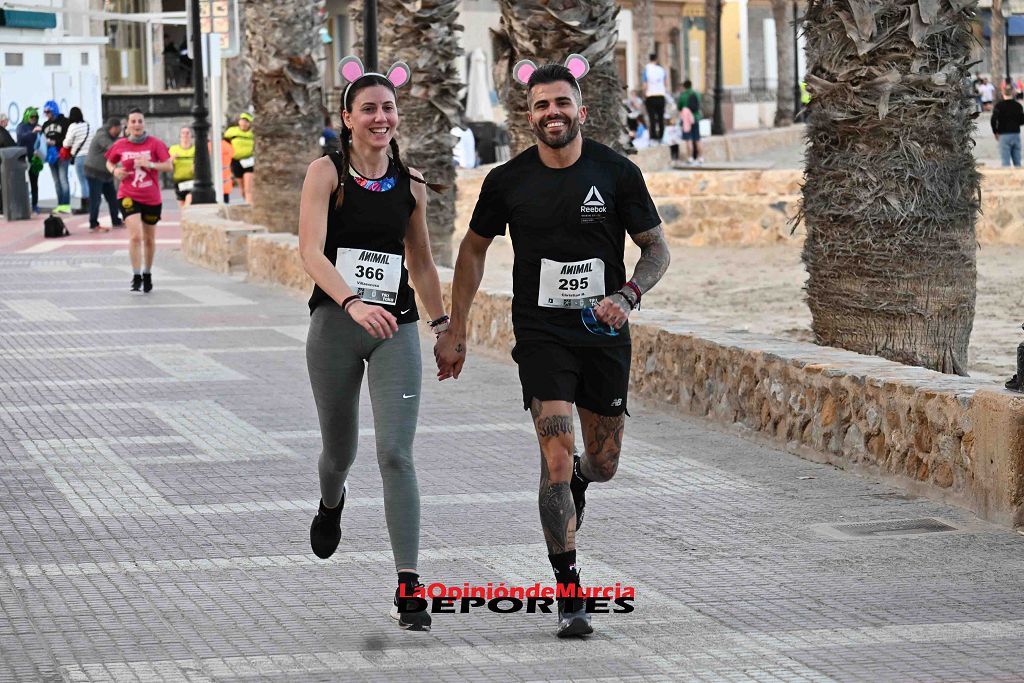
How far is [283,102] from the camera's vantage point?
2281 centimetres

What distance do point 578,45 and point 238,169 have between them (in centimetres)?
1851

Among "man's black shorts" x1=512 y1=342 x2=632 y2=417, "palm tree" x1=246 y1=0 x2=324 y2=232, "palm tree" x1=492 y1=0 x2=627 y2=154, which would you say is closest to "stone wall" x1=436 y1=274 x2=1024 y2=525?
"man's black shorts" x1=512 y1=342 x2=632 y2=417

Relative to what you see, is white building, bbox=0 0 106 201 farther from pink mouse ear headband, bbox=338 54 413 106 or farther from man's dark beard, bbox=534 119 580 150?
man's dark beard, bbox=534 119 580 150

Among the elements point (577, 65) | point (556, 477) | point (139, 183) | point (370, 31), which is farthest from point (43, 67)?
point (556, 477)

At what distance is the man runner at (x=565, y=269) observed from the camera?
19.7ft

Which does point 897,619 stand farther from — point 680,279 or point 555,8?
point 680,279

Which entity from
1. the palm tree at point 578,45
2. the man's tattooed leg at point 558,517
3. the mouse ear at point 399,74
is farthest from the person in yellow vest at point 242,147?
the man's tattooed leg at point 558,517

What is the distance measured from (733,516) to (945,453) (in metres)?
0.93

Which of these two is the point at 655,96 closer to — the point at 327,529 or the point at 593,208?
the point at 327,529

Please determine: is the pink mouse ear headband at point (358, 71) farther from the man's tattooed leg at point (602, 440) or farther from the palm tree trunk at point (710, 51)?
the palm tree trunk at point (710, 51)

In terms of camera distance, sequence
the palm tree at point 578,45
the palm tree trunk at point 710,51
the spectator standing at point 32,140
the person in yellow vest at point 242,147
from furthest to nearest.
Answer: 1. the palm tree trunk at point 710,51
2. the spectator standing at point 32,140
3. the person in yellow vest at point 242,147
4. the palm tree at point 578,45

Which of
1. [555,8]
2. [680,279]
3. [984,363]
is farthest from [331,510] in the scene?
[680,279]

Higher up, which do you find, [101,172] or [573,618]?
[101,172]

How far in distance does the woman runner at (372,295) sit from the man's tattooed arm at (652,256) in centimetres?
68
